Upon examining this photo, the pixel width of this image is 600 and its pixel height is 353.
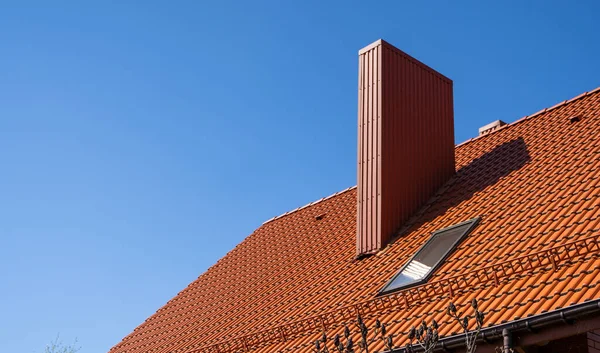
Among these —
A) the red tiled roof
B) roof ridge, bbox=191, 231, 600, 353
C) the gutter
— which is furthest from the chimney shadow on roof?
the gutter

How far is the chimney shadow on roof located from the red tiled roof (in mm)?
28

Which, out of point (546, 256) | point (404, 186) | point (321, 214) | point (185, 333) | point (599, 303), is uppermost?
point (321, 214)

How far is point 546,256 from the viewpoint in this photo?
7.67m

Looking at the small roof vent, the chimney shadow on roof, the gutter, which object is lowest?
the gutter

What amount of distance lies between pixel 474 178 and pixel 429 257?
2465mm

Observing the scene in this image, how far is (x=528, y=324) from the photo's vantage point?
21.4ft

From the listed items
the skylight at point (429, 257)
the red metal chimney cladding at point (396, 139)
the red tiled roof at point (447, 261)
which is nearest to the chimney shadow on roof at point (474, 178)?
the red tiled roof at point (447, 261)

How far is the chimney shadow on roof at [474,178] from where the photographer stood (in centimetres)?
1101

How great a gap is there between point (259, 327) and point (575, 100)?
236 inches

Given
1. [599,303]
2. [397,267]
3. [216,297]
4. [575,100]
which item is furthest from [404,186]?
[599,303]

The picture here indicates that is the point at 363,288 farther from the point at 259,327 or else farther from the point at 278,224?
the point at 278,224

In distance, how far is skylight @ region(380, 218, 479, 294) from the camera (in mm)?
9148

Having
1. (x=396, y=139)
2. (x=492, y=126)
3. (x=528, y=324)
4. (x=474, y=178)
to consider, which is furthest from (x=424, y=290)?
(x=492, y=126)

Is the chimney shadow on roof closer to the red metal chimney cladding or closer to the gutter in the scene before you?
the red metal chimney cladding
